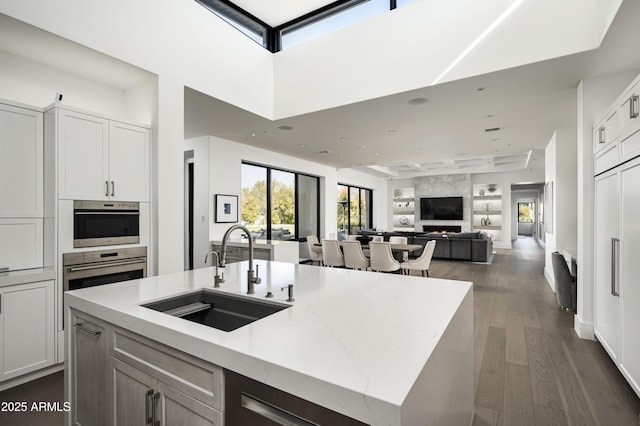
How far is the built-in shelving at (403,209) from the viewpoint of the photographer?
554 inches

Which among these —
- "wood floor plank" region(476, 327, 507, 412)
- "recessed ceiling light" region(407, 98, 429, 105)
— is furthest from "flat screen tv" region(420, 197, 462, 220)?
"wood floor plank" region(476, 327, 507, 412)

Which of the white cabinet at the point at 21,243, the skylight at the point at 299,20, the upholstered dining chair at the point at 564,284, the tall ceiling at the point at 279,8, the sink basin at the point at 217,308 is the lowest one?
the upholstered dining chair at the point at 564,284

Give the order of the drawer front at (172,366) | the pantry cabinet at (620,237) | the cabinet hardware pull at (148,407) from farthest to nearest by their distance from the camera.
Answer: the pantry cabinet at (620,237)
the cabinet hardware pull at (148,407)
the drawer front at (172,366)

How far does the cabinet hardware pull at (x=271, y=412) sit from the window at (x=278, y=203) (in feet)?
19.4

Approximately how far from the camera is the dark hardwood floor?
212 centimetres

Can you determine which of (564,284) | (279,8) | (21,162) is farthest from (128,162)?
(564,284)

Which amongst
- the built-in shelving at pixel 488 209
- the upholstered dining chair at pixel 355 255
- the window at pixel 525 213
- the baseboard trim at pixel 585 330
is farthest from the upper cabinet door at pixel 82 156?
the window at pixel 525 213

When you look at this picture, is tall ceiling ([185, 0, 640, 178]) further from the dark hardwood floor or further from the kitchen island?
the dark hardwood floor

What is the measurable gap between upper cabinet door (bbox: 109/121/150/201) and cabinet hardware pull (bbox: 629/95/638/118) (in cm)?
414

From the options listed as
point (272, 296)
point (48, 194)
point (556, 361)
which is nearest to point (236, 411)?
point (272, 296)

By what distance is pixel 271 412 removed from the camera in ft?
3.33

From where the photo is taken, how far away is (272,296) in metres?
1.65

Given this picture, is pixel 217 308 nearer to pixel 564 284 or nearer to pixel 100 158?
pixel 100 158

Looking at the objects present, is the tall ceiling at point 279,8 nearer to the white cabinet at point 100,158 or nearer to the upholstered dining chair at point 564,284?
the white cabinet at point 100,158
